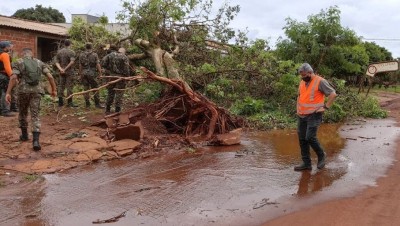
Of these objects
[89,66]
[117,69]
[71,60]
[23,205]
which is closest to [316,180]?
[23,205]

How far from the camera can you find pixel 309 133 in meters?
6.54

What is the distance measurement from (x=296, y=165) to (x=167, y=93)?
3978mm

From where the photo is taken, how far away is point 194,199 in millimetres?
5207

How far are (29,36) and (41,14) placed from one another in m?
25.7

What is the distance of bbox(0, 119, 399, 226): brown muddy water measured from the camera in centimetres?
465

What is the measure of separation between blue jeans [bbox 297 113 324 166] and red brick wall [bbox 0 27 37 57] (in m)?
14.7

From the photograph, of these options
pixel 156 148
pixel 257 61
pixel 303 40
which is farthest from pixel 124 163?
pixel 303 40

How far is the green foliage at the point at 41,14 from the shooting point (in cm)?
4203

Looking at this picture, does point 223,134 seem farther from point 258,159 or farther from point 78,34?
point 78,34

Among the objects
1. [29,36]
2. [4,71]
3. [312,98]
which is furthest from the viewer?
[29,36]

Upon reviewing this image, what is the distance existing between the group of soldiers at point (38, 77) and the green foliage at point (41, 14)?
31482mm

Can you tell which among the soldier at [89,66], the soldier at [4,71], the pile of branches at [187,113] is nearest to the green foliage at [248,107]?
the pile of branches at [187,113]

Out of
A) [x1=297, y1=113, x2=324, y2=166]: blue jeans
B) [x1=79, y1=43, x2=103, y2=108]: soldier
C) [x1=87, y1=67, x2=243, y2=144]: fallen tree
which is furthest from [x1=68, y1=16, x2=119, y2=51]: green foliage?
[x1=297, y1=113, x2=324, y2=166]: blue jeans

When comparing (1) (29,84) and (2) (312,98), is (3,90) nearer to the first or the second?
(1) (29,84)
